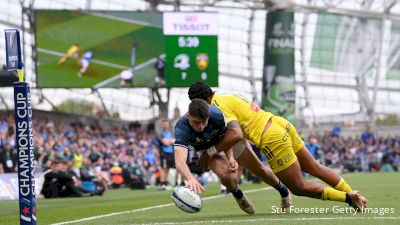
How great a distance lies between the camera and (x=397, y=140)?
175 feet

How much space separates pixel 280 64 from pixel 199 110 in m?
26.7

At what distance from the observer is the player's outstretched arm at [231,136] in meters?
11.1

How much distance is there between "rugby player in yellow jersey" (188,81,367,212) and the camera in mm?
11352

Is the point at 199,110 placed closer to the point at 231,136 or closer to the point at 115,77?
the point at 231,136

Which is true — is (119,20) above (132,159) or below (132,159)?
above

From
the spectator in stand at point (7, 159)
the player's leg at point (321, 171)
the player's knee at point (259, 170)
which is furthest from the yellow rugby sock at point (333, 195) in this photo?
the spectator in stand at point (7, 159)

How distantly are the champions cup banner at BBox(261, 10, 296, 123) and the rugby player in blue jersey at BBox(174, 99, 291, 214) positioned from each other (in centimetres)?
2400

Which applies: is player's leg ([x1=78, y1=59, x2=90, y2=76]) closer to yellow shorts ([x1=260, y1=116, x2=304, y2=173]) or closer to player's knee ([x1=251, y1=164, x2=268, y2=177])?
player's knee ([x1=251, y1=164, x2=268, y2=177])

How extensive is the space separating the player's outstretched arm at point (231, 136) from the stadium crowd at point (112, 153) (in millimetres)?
11704

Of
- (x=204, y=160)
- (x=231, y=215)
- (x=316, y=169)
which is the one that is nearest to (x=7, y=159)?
(x=231, y=215)

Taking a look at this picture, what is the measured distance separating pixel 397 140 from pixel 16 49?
4651 cm

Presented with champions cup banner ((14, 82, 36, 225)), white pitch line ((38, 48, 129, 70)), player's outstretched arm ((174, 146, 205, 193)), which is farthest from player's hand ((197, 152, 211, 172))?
white pitch line ((38, 48, 129, 70))

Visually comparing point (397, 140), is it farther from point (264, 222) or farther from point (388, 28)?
point (264, 222)

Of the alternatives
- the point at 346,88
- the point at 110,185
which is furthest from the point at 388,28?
the point at 110,185
